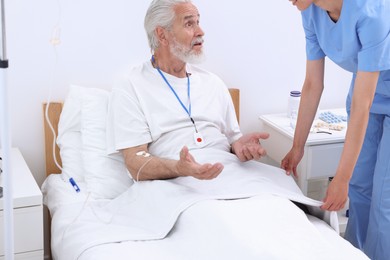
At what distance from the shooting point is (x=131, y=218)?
1874mm

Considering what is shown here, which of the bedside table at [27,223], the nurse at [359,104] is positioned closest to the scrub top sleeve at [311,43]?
the nurse at [359,104]

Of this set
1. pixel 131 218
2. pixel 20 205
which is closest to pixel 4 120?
pixel 20 205

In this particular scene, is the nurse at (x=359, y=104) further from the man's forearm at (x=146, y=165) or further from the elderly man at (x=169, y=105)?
the man's forearm at (x=146, y=165)

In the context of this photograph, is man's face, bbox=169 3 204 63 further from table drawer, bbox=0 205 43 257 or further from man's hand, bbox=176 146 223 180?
table drawer, bbox=0 205 43 257

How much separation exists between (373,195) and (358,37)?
0.57 m

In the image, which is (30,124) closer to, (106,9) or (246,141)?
(106,9)

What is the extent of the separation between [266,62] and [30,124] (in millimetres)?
1108

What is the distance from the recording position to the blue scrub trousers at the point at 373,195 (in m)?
1.97

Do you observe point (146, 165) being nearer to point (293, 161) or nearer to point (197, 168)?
point (197, 168)

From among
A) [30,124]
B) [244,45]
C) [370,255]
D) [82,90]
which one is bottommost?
[370,255]

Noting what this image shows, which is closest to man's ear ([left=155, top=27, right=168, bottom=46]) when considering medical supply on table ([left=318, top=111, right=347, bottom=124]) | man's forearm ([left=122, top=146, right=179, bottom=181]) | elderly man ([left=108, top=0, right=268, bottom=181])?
elderly man ([left=108, top=0, right=268, bottom=181])

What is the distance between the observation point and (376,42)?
5.76 ft

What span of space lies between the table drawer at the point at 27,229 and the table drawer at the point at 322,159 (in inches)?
44.4

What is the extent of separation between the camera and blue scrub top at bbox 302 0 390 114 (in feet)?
5.75
